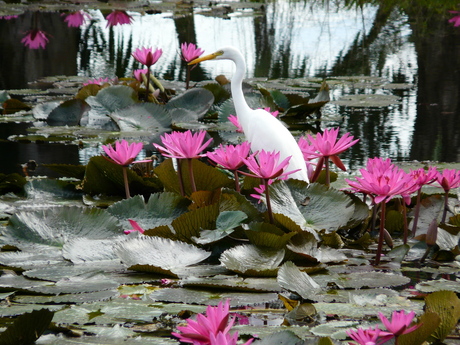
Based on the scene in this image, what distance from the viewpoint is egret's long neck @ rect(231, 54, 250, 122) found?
340cm

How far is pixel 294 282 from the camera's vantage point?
162cm

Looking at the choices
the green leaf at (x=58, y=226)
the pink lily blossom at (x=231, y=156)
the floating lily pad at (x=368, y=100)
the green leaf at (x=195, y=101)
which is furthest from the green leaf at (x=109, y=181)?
the floating lily pad at (x=368, y=100)

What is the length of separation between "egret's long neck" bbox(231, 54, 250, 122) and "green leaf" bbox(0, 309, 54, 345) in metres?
2.13

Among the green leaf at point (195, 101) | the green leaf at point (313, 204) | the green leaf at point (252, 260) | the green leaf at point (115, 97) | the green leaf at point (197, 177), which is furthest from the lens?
the green leaf at point (195, 101)

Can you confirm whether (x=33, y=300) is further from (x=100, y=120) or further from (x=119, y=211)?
(x=100, y=120)

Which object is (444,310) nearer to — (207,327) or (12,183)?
(207,327)

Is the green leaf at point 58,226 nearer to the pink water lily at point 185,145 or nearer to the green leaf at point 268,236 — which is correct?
the pink water lily at point 185,145

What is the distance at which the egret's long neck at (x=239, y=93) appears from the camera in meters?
3.40

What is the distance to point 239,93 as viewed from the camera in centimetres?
350

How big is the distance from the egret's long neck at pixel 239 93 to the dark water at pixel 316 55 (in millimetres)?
608

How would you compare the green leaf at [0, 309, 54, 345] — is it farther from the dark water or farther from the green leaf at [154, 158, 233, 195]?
the dark water

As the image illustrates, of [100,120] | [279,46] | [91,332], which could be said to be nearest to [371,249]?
[91,332]

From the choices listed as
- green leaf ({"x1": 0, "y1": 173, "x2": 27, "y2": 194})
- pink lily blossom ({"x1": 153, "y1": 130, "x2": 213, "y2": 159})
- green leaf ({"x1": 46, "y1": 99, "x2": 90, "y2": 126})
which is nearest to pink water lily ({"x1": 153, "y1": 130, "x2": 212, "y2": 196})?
pink lily blossom ({"x1": 153, "y1": 130, "x2": 213, "y2": 159})

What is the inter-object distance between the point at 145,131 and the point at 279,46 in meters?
4.55
